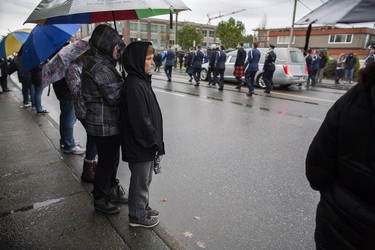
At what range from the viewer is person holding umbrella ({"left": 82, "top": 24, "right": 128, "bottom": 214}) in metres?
2.45

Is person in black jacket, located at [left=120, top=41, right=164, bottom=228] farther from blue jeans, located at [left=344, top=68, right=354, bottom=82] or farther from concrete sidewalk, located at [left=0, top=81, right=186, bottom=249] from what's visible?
blue jeans, located at [left=344, top=68, right=354, bottom=82]

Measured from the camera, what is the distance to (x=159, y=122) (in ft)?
8.06

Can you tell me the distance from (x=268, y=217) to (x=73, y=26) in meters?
3.03

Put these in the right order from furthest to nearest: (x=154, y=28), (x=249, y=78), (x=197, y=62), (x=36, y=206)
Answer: (x=154, y=28), (x=197, y=62), (x=249, y=78), (x=36, y=206)

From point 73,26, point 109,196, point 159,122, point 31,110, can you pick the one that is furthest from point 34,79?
point 159,122

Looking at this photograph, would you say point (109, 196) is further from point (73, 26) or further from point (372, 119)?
point (372, 119)

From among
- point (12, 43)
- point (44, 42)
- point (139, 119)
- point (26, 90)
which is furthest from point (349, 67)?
point (139, 119)

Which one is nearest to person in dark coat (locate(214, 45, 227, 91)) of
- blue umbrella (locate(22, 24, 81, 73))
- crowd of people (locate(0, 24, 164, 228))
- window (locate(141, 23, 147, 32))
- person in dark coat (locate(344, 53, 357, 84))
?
person in dark coat (locate(344, 53, 357, 84))

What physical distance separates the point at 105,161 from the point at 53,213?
77 centimetres

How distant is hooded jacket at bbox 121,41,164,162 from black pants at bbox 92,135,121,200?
28 centimetres

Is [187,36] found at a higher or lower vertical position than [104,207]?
higher

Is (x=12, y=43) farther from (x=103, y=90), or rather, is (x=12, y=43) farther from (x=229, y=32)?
(x=229, y=32)

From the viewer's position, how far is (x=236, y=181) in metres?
3.68

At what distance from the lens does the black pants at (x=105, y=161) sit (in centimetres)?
263
